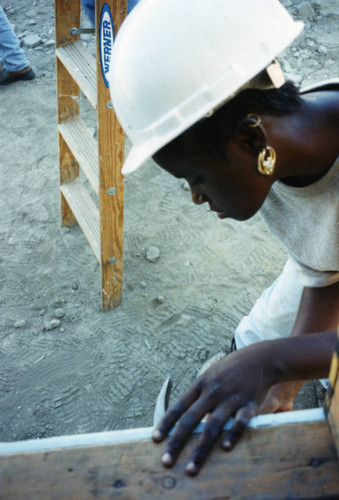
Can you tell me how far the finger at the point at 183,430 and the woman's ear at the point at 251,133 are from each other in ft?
2.34

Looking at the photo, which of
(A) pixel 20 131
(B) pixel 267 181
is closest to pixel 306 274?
(B) pixel 267 181

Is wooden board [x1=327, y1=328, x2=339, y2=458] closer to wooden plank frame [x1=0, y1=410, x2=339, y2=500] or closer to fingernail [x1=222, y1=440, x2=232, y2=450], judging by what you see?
wooden plank frame [x1=0, y1=410, x2=339, y2=500]

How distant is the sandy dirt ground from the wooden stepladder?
10.4 inches

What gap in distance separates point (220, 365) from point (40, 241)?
2.35m

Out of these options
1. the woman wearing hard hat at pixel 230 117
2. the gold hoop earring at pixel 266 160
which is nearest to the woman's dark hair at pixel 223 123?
the woman wearing hard hat at pixel 230 117

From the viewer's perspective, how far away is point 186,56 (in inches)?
54.1

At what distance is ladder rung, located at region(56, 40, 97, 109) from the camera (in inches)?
96.7

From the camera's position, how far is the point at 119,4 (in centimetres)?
214

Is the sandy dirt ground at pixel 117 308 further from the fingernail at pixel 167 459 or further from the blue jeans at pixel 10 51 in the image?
the fingernail at pixel 167 459

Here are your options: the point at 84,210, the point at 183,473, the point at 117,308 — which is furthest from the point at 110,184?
the point at 183,473

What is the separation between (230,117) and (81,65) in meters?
1.45

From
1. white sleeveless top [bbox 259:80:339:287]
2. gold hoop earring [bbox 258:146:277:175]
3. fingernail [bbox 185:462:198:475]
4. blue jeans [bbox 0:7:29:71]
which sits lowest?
blue jeans [bbox 0:7:29:71]

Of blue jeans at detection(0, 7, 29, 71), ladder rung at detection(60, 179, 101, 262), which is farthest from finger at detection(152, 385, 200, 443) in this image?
blue jeans at detection(0, 7, 29, 71)

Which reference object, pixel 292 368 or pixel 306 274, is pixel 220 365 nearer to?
pixel 292 368
